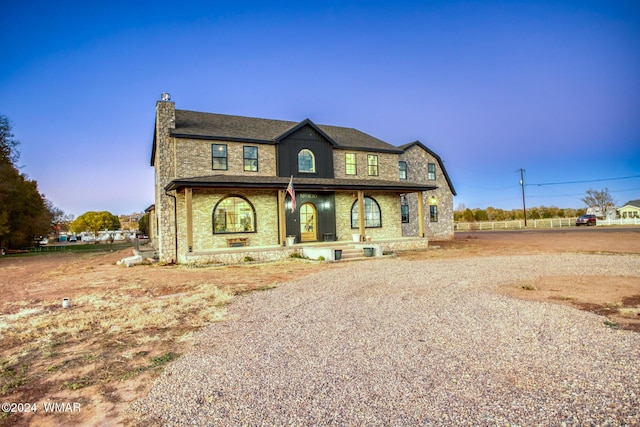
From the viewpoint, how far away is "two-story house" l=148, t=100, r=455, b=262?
16094mm

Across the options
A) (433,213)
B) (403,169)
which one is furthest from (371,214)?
(433,213)

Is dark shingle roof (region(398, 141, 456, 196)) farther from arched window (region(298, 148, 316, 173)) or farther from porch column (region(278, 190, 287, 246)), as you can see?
porch column (region(278, 190, 287, 246))

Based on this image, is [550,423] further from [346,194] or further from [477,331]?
[346,194]

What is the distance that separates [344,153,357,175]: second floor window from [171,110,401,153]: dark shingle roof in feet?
1.79

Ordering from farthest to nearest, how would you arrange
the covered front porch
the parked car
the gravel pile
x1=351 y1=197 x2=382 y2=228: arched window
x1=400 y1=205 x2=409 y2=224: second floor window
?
the parked car
x1=400 y1=205 x2=409 y2=224: second floor window
x1=351 y1=197 x2=382 y2=228: arched window
the covered front porch
the gravel pile

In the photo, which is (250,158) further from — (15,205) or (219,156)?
(15,205)

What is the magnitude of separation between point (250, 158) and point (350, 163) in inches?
247

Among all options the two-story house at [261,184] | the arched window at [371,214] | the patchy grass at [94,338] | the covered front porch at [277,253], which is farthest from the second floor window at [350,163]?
the patchy grass at [94,338]

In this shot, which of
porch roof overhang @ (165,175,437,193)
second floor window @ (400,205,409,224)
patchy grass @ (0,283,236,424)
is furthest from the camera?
second floor window @ (400,205,409,224)

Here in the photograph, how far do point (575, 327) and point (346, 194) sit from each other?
15.2 meters

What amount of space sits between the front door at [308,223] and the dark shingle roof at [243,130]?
4045 mm

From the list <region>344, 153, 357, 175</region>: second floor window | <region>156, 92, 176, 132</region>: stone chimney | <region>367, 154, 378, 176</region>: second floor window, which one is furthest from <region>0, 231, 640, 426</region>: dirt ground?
<region>367, 154, 378, 176</region>: second floor window

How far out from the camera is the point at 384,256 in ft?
51.4

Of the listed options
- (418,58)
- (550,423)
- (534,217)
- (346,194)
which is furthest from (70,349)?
(534,217)
